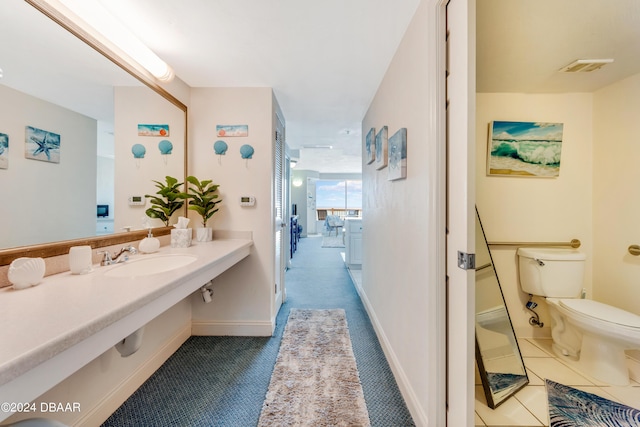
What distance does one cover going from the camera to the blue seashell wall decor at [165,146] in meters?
1.80

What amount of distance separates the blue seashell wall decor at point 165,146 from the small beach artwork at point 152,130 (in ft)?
0.19

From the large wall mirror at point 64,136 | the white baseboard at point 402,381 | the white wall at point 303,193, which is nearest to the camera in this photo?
the large wall mirror at point 64,136

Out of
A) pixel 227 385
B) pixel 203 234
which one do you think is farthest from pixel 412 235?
pixel 203 234

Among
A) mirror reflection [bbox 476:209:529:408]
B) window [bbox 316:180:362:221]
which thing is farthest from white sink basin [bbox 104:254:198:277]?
window [bbox 316:180:362:221]

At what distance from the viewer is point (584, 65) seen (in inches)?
59.4

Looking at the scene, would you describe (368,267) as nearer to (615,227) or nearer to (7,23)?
(615,227)

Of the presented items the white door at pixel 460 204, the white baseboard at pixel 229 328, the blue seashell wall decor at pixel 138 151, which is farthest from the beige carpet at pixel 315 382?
the blue seashell wall decor at pixel 138 151

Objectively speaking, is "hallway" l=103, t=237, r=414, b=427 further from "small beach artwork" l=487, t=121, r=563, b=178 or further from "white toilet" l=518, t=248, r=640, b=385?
"small beach artwork" l=487, t=121, r=563, b=178

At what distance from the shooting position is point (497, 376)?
135 centimetres

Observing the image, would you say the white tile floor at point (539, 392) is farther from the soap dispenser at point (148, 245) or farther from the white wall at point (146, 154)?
the white wall at point (146, 154)

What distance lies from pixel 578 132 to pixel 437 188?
6.02 ft

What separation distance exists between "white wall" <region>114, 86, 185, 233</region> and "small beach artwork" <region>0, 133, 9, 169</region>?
0.53m

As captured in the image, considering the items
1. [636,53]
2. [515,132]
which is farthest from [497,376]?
[636,53]

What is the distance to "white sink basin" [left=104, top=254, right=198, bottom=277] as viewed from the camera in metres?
1.21
